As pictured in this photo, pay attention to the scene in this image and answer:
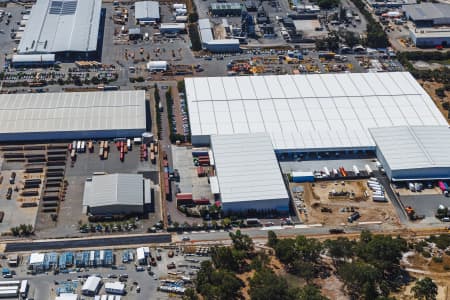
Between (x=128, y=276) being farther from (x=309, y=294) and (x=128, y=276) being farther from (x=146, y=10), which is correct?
Result: (x=146, y=10)

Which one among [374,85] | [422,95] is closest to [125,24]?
[374,85]

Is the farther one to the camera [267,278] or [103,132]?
[103,132]

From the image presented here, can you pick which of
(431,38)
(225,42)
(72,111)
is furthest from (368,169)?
(431,38)

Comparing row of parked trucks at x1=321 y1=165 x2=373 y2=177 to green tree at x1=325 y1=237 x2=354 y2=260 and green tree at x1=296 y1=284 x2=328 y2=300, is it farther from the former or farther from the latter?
green tree at x1=296 y1=284 x2=328 y2=300

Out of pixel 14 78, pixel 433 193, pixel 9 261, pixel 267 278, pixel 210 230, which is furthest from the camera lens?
pixel 14 78

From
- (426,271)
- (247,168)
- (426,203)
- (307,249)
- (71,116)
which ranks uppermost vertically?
(71,116)

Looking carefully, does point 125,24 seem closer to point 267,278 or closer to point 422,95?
point 422,95

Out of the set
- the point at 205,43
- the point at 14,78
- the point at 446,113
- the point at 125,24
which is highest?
the point at 125,24

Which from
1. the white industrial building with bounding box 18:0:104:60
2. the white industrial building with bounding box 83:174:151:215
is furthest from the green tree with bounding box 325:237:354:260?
the white industrial building with bounding box 18:0:104:60
